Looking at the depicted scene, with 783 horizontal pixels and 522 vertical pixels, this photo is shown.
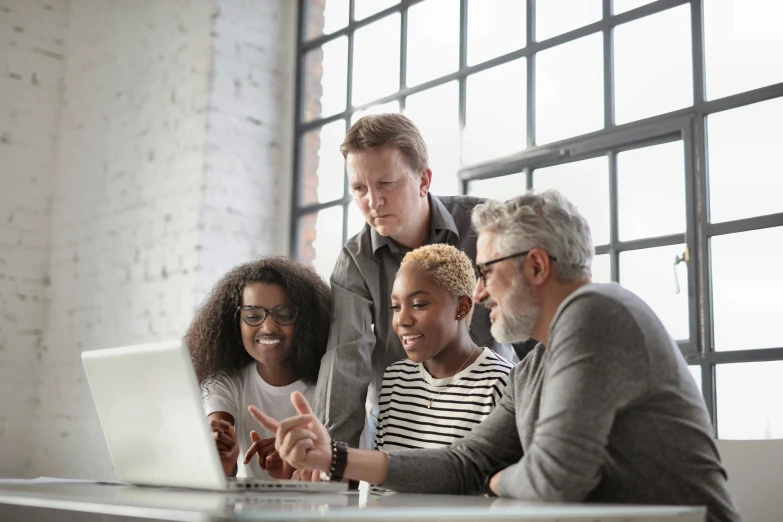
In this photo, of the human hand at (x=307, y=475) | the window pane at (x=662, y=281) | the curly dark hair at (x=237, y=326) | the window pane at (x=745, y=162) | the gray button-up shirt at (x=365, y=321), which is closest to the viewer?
the human hand at (x=307, y=475)

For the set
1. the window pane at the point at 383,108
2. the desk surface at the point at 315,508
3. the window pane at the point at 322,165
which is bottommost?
the desk surface at the point at 315,508

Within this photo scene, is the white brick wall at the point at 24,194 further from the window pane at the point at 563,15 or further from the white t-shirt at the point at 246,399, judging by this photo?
the window pane at the point at 563,15

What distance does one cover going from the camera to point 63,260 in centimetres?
535

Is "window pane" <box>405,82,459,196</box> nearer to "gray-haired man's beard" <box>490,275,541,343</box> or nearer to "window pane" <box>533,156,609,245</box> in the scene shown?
"window pane" <box>533,156,609,245</box>

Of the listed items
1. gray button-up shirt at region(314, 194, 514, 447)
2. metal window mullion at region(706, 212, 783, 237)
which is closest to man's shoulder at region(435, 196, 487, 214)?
gray button-up shirt at region(314, 194, 514, 447)

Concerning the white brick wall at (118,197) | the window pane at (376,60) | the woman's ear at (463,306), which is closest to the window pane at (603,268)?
the woman's ear at (463,306)

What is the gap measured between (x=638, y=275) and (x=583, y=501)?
1.82m

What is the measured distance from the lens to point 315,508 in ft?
3.87

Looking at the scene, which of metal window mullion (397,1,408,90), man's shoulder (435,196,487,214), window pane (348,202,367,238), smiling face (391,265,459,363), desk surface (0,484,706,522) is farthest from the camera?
window pane (348,202,367,238)

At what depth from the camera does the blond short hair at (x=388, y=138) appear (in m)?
2.56

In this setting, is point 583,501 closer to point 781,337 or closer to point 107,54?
point 781,337

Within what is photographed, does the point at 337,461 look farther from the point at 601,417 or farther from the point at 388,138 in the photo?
the point at 388,138

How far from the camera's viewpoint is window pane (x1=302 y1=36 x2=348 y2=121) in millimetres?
4652

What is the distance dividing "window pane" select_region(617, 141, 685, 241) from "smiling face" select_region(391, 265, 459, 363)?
1.16m
